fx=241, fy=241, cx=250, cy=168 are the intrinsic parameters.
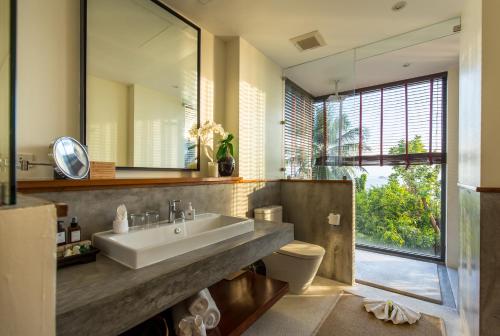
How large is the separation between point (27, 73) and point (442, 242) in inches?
162

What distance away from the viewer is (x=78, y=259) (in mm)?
1046

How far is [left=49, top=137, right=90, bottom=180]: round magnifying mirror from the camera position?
47.6 inches

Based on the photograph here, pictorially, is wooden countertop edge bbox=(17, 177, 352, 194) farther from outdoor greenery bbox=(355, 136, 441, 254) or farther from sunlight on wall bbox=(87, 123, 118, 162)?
outdoor greenery bbox=(355, 136, 441, 254)

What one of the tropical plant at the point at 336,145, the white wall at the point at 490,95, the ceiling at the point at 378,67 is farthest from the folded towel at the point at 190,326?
the ceiling at the point at 378,67

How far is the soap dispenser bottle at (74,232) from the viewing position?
1152 millimetres

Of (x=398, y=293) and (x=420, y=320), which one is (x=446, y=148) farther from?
(x=420, y=320)

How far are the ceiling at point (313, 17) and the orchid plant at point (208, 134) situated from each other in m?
0.90

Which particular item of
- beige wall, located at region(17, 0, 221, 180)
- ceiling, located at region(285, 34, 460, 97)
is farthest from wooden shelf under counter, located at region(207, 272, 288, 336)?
ceiling, located at region(285, 34, 460, 97)

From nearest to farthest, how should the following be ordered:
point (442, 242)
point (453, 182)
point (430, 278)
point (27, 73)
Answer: point (27, 73) < point (430, 278) < point (453, 182) < point (442, 242)

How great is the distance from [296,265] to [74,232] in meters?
1.71

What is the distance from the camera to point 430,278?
257cm

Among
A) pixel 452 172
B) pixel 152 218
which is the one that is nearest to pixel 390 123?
pixel 452 172

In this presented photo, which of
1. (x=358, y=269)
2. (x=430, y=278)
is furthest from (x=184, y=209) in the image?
(x=430, y=278)

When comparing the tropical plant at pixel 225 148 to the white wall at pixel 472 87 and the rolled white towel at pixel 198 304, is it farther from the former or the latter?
the white wall at pixel 472 87
